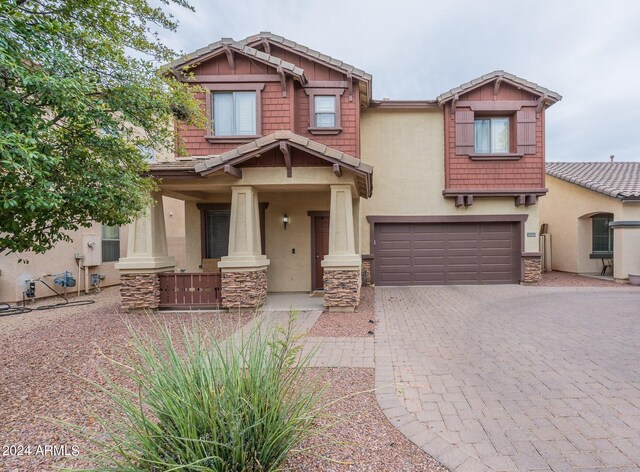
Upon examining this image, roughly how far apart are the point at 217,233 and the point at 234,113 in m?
3.68

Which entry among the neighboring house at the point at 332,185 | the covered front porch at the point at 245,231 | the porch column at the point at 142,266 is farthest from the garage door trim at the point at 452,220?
the porch column at the point at 142,266

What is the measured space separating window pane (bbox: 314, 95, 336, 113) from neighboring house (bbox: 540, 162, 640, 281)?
9.90 m

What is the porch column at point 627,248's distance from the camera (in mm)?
10383

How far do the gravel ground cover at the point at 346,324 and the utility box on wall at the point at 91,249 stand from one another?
840cm

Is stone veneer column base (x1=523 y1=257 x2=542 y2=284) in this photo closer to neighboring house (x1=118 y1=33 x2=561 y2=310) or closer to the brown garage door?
neighboring house (x1=118 y1=33 x2=561 y2=310)

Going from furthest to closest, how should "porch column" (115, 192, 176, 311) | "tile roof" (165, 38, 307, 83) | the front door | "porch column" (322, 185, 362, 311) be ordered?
1. the front door
2. "tile roof" (165, 38, 307, 83)
3. "porch column" (115, 192, 176, 311)
4. "porch column" (322, 185, 362, 311)

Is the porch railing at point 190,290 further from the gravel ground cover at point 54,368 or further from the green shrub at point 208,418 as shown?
the green shrub at point 208,418

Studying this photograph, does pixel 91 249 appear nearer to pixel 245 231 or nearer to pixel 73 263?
pixel 73 263

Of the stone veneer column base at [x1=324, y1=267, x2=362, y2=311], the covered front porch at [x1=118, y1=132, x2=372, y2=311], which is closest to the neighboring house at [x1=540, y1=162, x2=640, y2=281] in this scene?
the covered front porch at [x1=118, y1=132, x2=372, y2=311]

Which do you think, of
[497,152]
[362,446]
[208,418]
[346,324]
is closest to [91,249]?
[346,324]

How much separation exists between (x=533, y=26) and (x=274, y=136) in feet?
40.9

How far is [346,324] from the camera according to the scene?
607cm

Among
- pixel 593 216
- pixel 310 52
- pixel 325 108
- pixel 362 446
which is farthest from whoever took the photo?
pixel 593 216

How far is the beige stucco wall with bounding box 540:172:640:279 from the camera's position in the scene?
10453 millimetres
